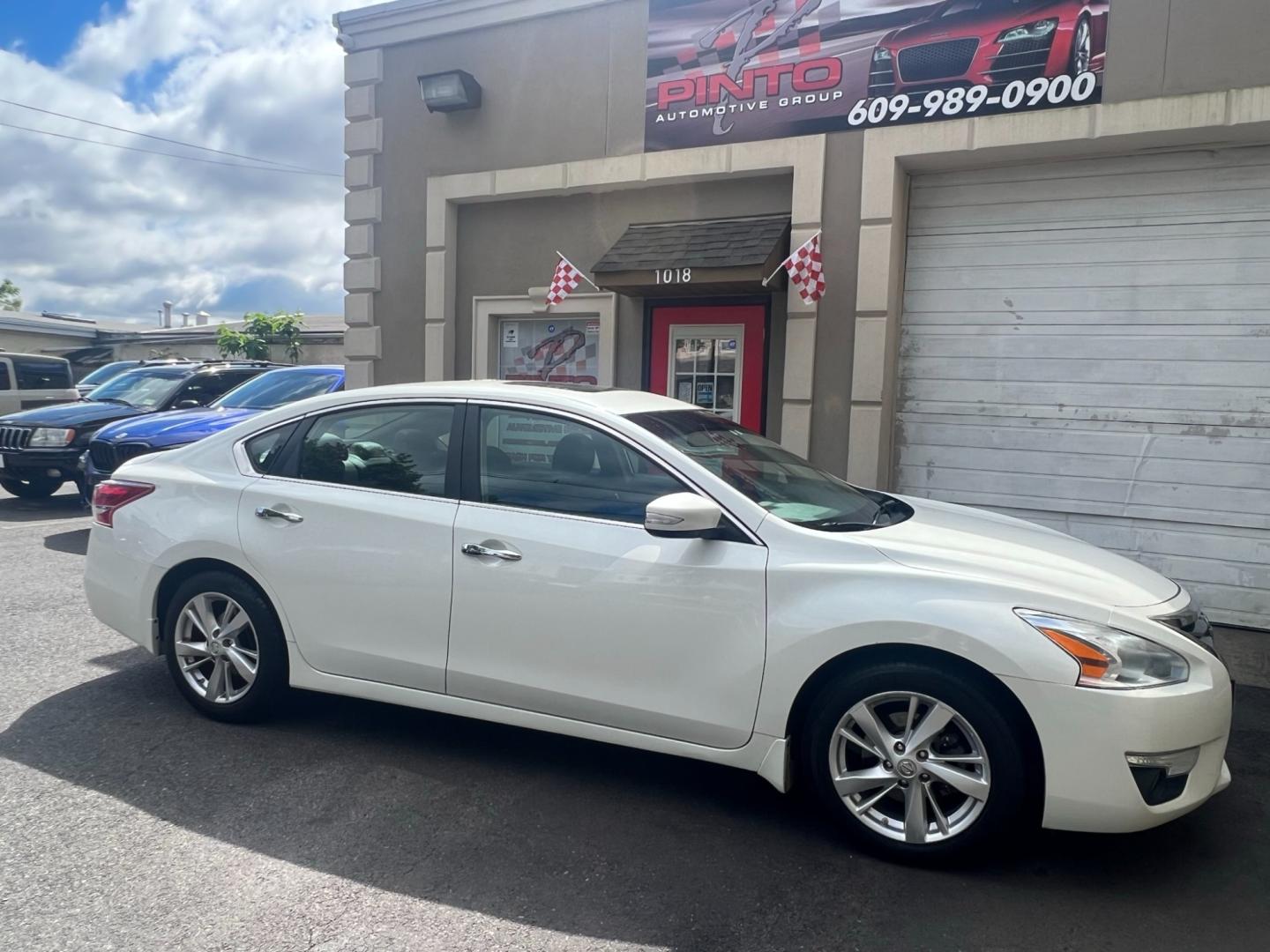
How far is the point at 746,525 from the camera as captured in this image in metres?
3.47

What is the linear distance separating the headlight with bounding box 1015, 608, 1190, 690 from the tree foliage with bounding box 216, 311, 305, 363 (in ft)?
101

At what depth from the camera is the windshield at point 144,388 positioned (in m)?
10.7

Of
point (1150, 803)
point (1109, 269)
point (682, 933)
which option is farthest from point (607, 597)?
point (1109, 269)

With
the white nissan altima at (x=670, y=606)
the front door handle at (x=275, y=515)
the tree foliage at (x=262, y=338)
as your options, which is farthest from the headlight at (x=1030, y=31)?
the tree foliage at (x=262, y=338)

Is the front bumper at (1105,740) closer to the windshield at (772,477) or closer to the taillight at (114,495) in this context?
the windshield at (772,477)

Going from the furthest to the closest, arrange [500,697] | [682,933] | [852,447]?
[852,447], [500,697], [682,933]

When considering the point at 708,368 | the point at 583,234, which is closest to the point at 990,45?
the point at 708,368

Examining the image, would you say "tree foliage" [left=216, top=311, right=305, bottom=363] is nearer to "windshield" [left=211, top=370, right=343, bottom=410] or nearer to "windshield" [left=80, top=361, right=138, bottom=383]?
"windshield" [left=80, top=361, right=138, bottom=383]

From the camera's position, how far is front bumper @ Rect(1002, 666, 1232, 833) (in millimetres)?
2949

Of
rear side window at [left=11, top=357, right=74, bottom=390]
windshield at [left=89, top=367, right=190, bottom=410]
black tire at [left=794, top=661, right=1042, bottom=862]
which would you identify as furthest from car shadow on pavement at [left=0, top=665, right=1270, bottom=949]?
rear side window at [left=11, top=357, right=74, bottom=390]

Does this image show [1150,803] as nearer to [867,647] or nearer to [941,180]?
[867,647]

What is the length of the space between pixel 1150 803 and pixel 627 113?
7.10m

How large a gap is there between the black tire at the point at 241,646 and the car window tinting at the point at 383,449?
1.98 ft

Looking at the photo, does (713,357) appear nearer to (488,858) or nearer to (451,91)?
(451,91)
